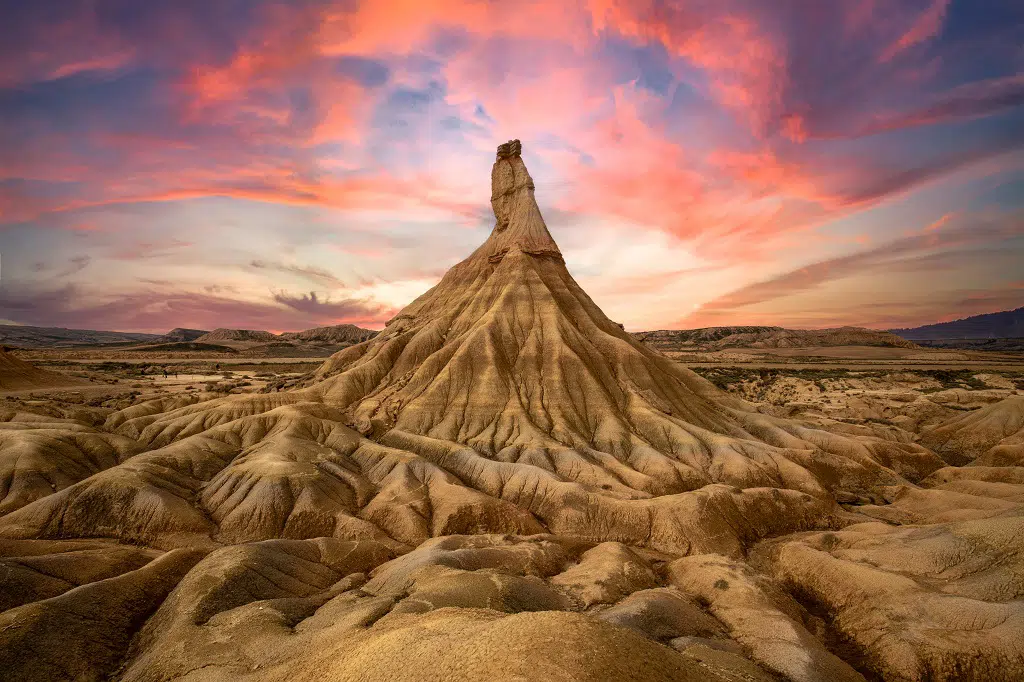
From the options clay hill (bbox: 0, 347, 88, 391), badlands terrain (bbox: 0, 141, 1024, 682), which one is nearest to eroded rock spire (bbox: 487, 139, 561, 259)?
badlands terrain (bbox: 0, 141, 1024, 682)

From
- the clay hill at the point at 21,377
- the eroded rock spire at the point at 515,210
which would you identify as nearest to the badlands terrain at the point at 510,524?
the eroded rock spire at the point at 515,210

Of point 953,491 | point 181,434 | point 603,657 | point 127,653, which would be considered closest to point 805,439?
point 953,491

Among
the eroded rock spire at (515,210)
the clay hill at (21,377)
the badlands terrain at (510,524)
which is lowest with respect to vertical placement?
the badlands terrain at (510,524)

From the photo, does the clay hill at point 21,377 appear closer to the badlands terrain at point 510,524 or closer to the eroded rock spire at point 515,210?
the badlands terrain at point 510,524

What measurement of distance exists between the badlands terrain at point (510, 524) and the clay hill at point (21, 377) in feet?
124

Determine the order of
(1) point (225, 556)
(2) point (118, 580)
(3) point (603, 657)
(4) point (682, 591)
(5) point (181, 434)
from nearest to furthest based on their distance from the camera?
(3) point (603, 657), (2) point (118, 580), (1) point (225, 556), (4) point (682, 591), (5) point (181, 434)

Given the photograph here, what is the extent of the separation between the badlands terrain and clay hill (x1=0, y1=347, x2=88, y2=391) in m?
37.8

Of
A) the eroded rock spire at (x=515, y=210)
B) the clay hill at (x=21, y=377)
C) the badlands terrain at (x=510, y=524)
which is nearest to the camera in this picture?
the badlands terrain at (x=510, y=524)

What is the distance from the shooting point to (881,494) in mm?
43250

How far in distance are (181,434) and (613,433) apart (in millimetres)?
46814

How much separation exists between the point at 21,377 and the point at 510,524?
117 meters

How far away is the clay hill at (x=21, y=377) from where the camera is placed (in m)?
89.3

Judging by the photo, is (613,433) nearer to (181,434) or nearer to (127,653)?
(127,653)

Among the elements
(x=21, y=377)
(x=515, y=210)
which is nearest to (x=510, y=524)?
(x=515, y=210)
